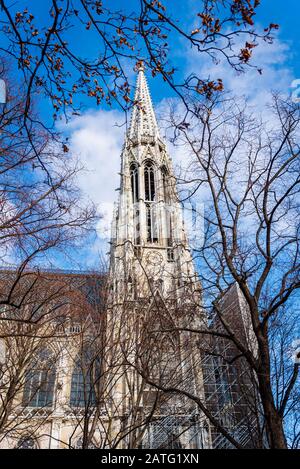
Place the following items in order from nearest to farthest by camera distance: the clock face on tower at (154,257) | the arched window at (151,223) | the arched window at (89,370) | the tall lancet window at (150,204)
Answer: the arched window at (89,370) < the clock face on tower at (154,257) < the arched window at (151,223) < the tall lancet window at (150,204)

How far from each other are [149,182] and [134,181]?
1.49m

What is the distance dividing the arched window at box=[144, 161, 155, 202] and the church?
0.11 m

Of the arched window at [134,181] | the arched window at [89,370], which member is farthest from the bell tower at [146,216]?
the arched window at [89,370]

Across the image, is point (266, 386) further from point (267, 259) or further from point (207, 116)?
point (207, 116)

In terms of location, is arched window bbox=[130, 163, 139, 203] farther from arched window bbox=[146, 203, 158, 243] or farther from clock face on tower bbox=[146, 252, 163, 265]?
clock face on tower bbox=[146, 252, 163, 265]

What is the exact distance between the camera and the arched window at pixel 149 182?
38.4 meters

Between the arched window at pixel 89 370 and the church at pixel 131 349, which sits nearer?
the church at pixel 131 349

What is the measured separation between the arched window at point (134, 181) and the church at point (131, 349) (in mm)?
115

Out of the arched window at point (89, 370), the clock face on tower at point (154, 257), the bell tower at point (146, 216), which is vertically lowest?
the arched window at point (89, 370)

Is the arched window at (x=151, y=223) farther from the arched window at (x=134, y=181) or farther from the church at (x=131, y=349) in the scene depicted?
the arched window at (x=134, y=181)

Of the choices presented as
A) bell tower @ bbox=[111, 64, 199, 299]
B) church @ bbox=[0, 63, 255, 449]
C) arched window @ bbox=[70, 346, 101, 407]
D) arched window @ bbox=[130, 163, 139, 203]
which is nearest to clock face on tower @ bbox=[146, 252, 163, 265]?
bell tower @ bbox=[111, 64, 199, 299]

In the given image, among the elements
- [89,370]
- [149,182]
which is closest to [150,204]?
[149,182]
